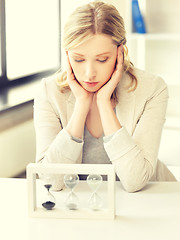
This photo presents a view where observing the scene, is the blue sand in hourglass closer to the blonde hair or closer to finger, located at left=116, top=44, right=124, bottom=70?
the blonde hair

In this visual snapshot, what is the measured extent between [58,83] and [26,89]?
4.10 feet

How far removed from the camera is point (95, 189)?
1.57 metres

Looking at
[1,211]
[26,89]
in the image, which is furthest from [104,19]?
[26,89]

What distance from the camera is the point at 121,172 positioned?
6.06 feet

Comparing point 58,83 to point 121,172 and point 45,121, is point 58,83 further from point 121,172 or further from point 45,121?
point 121,172

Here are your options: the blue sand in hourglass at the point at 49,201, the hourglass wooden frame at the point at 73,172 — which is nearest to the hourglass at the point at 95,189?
the hourglass wooden frame at the point at 73,172

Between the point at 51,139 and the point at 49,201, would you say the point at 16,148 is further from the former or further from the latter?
the point at 49,201

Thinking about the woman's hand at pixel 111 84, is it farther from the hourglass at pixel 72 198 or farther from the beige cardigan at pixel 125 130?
the hourglass at pixel 72 198

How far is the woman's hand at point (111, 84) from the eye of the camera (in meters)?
1.97

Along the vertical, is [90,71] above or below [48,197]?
above

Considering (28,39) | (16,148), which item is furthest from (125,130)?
(28,39)

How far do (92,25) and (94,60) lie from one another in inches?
5.3

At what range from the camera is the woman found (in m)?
1.82

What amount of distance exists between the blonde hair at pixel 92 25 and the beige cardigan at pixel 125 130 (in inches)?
9.6
